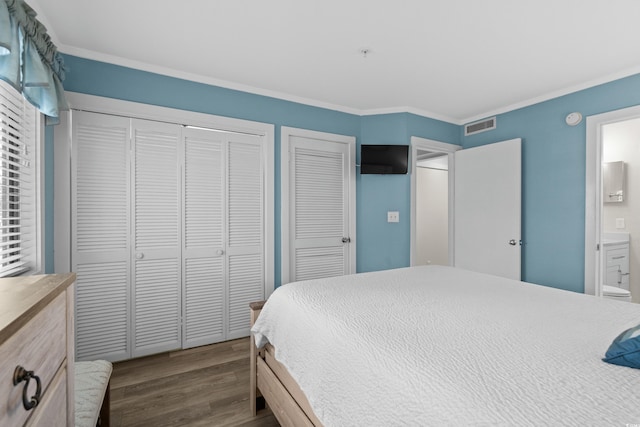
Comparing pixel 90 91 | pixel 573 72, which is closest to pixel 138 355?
pixel 90 91

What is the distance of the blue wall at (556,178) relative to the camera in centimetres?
283

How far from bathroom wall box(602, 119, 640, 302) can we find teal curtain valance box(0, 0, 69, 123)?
5.06 meters

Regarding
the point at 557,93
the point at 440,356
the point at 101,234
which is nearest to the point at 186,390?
the point at 101,234

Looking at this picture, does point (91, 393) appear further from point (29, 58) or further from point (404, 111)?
point (404, 111)

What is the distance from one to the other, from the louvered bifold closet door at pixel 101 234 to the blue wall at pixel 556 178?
3.87 meters

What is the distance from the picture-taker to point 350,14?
190 centimetres

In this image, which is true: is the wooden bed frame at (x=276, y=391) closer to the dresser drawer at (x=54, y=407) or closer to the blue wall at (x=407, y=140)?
the dresser drawer at (x=54, y=407)

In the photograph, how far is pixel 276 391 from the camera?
5.11 feet

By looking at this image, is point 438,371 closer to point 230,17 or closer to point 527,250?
point 230,17

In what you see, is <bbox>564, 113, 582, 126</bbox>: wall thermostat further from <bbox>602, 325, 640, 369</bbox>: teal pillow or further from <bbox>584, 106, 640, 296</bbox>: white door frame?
<bbox>602, 325, 640, 369</bbox>: teal pillow

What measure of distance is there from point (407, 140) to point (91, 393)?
338cm

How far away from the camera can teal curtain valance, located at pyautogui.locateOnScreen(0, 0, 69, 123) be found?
4.40 ft

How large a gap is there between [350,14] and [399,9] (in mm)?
291

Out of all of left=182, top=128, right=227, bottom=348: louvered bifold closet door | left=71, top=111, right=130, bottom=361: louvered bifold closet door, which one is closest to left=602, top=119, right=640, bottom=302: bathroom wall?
left=182, top=128, right=227, bottom=348: louvered bifold closet door
